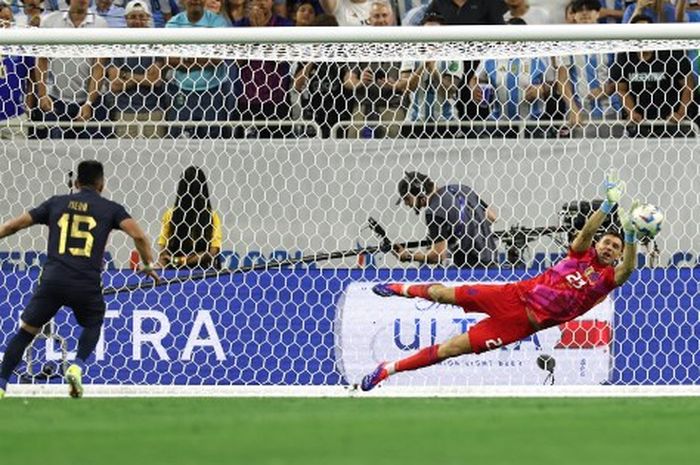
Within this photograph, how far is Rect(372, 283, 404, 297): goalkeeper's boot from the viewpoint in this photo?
40.9 ft

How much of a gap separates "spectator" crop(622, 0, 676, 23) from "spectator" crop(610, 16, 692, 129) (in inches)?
24.7

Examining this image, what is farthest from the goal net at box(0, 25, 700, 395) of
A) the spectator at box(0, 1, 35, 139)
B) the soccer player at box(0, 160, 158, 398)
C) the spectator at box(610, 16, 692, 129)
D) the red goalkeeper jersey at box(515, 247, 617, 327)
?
the soccer player at box(0, 160, 158, 398)

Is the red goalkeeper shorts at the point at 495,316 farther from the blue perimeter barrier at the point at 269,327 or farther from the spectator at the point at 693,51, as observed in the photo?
the spectator at the point at 693,51

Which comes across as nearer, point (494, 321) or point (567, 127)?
point (494, 321)

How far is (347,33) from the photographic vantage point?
13148mm

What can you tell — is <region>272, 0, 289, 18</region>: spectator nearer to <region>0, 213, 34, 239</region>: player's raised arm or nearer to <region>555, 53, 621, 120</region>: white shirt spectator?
<region>555, 53, 621, 120</region>: white shirt spectator

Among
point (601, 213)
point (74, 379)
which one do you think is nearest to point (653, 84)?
point (601, 213)

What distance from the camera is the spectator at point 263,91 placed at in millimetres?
14555

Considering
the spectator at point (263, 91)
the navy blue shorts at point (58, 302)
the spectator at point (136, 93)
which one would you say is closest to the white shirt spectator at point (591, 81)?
the spectator at point (263, 91)

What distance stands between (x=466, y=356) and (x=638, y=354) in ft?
4.41

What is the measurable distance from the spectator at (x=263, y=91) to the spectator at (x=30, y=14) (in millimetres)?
2079
